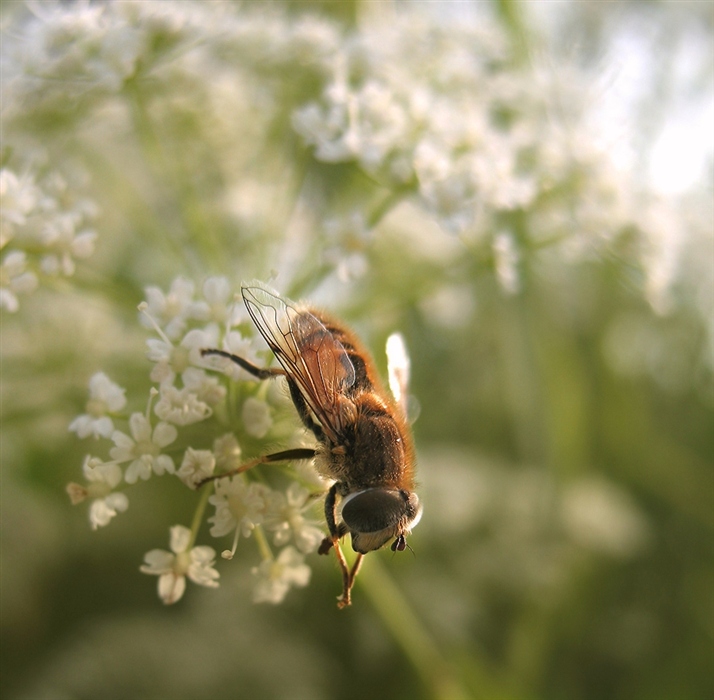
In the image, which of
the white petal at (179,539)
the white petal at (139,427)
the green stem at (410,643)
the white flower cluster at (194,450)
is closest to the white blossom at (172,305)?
the white flower cluster at (194,450)

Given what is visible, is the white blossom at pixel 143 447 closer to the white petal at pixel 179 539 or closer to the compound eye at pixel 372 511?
the white petal at pixel 179 539

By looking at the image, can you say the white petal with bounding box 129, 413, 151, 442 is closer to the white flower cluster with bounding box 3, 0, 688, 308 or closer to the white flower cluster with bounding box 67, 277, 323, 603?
the white flower cluster with bounding box 67, 277, 323, 603

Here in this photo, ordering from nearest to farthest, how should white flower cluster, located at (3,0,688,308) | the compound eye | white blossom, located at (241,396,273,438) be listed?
the compound eye < white blossom, located at (241,396,273,438) < white flower cluster, located at (3,0,688,308)

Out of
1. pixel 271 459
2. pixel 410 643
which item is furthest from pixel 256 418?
pixel 410 643

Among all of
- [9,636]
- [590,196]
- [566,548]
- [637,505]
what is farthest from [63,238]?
[637,505]

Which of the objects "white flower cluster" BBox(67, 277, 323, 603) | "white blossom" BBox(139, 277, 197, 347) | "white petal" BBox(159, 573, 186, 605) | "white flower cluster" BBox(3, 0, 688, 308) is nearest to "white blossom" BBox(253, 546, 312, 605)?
A: "white flower cluster" BBox(67, 277, 323, 603)

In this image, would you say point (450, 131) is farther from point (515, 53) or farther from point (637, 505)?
point (637, 505)
